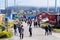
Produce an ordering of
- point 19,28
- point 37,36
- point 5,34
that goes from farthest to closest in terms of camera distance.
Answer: point 37,36 → point 19,28 → point 5,34

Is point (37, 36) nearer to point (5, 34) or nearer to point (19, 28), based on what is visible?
point (19, 28)

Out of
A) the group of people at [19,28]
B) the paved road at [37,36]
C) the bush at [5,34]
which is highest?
the group of people at [19,28]

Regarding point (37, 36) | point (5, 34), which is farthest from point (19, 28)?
point (37, 36)

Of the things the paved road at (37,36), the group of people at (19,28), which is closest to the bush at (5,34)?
the paved road at (37,36)

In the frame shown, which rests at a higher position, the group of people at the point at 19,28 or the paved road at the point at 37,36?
the group of people at the point at 19,28

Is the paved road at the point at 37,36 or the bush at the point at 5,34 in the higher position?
the bush at the point at 5,34

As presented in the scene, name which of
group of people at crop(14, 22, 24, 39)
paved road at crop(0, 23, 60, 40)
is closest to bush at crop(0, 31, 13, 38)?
paved road at crop(0, 23, 60, 40)

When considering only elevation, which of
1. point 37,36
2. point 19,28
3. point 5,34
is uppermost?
point 19,28

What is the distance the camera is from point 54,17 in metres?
11.6

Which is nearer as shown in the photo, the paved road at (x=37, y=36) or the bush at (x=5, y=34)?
the bush at (x=5, y=34)

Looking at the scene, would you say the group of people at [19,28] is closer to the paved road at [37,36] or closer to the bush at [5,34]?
the paved road at [37,36]

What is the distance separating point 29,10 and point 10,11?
0.89 m

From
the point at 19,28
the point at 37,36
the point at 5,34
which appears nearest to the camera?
the point at 5,34

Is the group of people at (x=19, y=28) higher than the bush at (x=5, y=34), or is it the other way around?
the group of people at (x=19, y=28)
